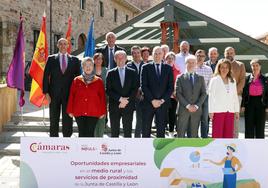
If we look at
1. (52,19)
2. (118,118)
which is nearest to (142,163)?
(118,118)

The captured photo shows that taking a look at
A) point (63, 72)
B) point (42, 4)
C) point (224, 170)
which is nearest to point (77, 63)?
point (63, 72)

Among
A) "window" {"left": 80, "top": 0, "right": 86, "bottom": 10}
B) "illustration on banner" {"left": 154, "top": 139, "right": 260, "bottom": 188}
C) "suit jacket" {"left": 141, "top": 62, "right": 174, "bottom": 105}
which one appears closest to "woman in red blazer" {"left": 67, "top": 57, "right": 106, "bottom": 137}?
"suit jacket" {"left": 141, "top": 62, "right": 174, "bottom": 105}

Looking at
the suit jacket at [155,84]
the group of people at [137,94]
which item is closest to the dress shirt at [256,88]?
the group of people at [137,94]

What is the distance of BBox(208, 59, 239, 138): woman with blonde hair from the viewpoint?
6.04m

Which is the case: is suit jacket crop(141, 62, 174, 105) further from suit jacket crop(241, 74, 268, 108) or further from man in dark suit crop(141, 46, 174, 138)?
suit jacket crop(241, 74, 268, 108)

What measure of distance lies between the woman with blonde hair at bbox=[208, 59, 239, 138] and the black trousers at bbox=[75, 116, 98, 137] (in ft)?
5.79

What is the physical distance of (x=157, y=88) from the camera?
6.19 meters

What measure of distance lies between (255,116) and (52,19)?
17.3 meters

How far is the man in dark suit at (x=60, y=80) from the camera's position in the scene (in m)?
6.34

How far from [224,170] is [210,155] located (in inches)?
9.0

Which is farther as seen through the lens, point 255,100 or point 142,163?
point 255,100

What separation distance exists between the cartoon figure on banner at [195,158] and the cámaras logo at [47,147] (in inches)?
54.3

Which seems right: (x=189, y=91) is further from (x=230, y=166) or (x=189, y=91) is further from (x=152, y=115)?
(x=230, y=166)

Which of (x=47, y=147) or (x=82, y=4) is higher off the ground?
(x=82, y=4)
